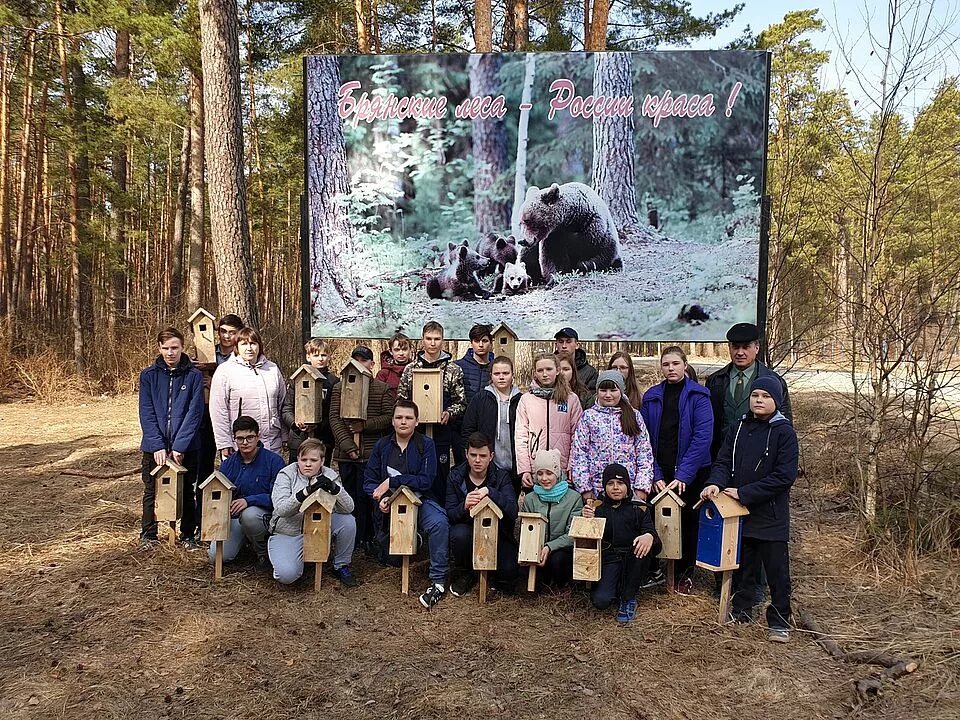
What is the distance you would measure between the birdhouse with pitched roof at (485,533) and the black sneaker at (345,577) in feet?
3.02

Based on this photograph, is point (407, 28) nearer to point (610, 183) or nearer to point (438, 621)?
point (610, 183)

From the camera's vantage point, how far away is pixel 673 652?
12.8 ft

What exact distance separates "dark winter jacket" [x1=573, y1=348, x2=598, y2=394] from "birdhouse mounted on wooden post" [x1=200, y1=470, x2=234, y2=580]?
2.76 meters

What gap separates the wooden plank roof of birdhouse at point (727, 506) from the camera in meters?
4.02

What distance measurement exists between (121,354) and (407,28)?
10922 mm

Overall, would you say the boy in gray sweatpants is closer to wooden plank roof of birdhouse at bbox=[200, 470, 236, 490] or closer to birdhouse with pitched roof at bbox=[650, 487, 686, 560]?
wooden plank roof of birdhouse at bbox=[200, 470, 236, 490]

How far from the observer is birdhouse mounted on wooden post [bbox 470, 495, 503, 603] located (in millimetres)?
4438

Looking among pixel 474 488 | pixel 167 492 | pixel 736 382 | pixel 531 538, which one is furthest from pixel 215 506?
pixel 736 382

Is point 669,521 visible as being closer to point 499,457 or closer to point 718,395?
point 718,395

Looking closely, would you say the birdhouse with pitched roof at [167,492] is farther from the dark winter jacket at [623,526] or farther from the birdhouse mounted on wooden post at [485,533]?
the dark winter jacket at [623,526]

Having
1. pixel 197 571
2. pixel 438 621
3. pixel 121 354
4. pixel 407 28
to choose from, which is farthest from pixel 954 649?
pixel 407 28

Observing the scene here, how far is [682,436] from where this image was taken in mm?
4625

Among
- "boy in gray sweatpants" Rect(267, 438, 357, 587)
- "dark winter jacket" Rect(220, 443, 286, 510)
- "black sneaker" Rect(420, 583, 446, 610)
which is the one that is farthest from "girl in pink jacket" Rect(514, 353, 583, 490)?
"dark winter jacket" Rect(220, 443, 286, 510)

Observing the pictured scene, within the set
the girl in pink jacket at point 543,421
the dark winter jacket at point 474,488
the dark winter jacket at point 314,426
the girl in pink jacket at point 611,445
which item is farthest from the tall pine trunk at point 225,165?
the girl in pink jacket at point 611,445
